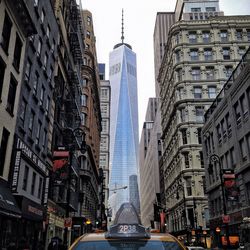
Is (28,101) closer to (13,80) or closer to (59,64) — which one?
(13,80)

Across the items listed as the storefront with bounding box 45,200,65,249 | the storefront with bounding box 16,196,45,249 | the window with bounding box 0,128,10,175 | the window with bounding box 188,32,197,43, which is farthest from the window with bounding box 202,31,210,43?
the window with bounding box 0,128,10,175

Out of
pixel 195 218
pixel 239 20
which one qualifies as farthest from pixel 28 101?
pixel 239 20

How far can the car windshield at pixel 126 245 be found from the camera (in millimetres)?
4301

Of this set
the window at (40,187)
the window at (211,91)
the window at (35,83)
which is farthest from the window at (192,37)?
the window at (40,187)

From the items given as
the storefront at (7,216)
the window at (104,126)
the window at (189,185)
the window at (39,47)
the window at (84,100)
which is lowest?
the storefront at (7,216)

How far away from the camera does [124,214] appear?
45.2 feet

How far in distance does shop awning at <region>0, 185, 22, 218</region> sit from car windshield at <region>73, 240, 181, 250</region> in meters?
13.3

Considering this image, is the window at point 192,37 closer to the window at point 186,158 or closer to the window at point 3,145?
the window at point 186,158

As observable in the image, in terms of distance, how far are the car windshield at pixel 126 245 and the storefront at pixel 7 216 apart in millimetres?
13408

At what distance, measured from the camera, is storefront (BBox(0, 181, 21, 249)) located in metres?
17.2

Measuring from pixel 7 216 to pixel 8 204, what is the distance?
1.49 metres

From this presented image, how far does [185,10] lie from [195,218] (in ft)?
189

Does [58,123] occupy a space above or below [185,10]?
below

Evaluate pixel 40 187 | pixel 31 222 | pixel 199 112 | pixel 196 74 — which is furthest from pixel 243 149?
pixel 196 74
